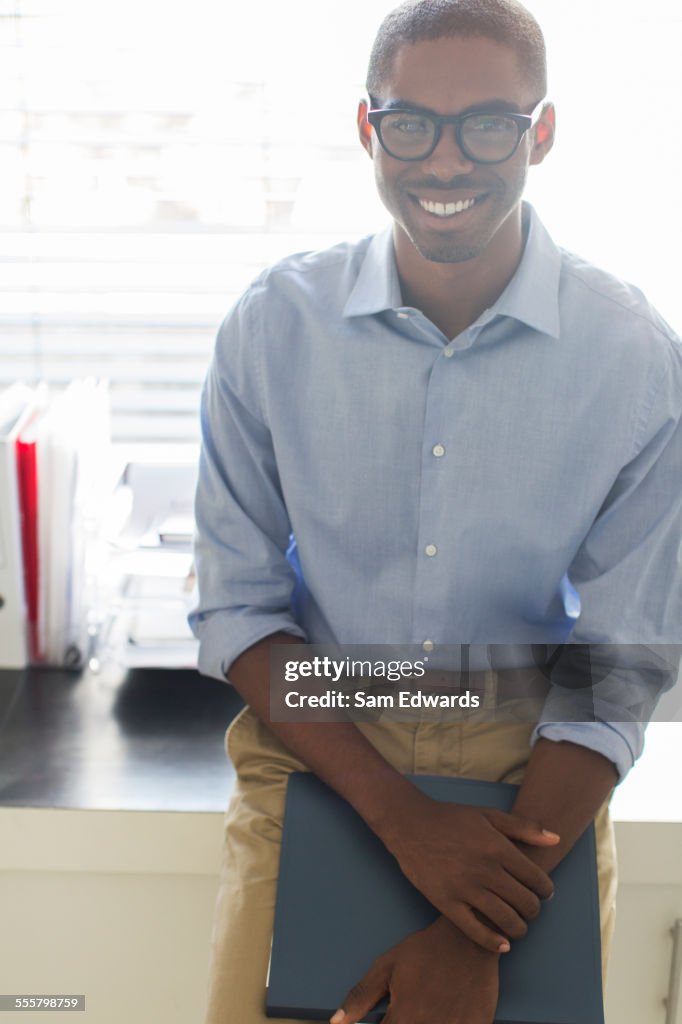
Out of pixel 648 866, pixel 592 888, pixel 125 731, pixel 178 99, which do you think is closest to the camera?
pixel 592 888

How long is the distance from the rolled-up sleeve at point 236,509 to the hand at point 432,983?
36 cm

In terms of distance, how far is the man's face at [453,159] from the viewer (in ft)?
3.36

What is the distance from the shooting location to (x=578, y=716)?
3.72 feet

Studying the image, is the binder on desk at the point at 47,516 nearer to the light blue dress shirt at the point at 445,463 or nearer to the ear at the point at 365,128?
the light blue dress shirt at the point at 445,463

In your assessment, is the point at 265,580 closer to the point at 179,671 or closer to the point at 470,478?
the point at 470,478

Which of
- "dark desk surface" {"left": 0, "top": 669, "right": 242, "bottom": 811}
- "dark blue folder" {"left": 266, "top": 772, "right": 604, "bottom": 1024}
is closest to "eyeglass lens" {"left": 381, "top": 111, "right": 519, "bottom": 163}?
"dark blue folder" {"left": 266, "top": 772, "right": 604, "bottom": 1024}

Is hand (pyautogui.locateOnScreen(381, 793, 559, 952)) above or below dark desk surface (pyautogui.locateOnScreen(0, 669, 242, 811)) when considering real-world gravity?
above

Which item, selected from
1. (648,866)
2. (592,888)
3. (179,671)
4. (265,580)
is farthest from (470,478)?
(179,671)

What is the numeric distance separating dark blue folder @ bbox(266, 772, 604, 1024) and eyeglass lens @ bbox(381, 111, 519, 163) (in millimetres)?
640

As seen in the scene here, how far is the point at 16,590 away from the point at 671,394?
3.05 ft

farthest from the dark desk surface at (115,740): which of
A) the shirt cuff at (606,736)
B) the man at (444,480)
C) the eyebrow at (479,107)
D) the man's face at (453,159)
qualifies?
the eyebrow at (479,107)

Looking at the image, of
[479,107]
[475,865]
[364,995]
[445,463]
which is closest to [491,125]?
[479,107]

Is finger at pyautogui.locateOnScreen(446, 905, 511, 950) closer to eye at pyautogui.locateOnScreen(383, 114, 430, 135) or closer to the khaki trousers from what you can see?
the khaki trousers

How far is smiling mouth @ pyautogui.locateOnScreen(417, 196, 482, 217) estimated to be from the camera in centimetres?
107
